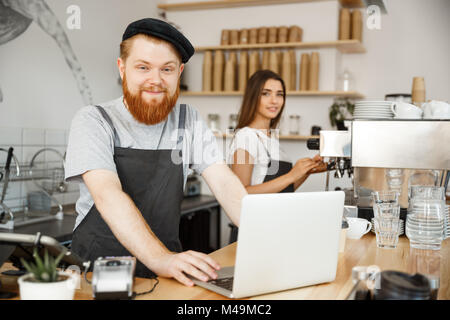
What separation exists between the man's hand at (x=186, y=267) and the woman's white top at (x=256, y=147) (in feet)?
5.06

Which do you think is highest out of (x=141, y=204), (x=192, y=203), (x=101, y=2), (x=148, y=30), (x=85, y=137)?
(x=101, y=2)

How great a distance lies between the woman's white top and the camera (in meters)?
2.82

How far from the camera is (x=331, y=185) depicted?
4.35 metres

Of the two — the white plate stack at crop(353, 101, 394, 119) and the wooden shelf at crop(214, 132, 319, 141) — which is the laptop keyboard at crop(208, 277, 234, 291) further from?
the wooden shelf at crop(214, 132, 319, 141)

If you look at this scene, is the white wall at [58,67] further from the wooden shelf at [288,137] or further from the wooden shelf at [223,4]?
the wooden shelf at [288,137]

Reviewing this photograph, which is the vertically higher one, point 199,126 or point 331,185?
point 199,126

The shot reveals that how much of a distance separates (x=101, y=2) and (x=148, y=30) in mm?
2590

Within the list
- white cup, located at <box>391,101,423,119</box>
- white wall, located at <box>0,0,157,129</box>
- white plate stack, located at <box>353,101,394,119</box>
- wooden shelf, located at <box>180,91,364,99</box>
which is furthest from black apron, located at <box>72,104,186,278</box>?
wooden shelf, located at <box>180,91,364,99</box>

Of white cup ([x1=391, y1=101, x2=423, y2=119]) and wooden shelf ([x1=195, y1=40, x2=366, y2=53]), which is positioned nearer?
white cup ([x1=391, y1=101, x2=423, y2=119])

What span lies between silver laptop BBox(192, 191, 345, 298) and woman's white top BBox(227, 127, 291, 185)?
159cm

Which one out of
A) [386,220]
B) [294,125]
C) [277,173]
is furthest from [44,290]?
[294,125]

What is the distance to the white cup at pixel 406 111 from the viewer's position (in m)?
1.91
